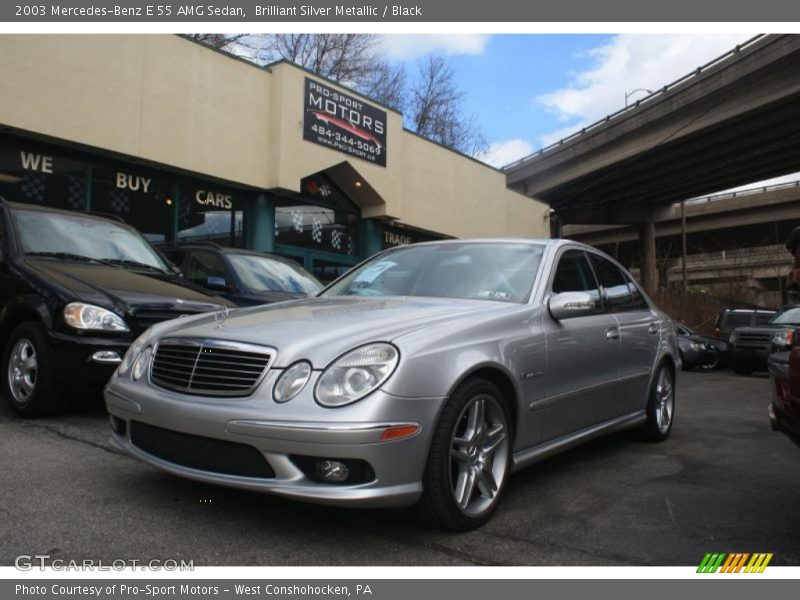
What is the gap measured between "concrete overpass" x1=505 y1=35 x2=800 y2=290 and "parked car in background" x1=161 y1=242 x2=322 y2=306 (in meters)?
19.7

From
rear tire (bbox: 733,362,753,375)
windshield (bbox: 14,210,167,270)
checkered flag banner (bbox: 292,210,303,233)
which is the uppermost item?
checkered flag banner (bbox: 292,210,303,233)

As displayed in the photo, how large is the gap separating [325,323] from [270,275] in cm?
508

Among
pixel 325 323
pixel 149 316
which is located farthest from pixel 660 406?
pixel 149 316

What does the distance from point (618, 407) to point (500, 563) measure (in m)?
2.27

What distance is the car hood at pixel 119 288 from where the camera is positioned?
5.00 metres

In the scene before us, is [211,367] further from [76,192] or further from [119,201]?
[119,201]

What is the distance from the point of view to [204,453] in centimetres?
286

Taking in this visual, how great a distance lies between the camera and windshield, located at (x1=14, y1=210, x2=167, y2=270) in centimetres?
575

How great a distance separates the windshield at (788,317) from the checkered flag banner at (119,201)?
1376 cm

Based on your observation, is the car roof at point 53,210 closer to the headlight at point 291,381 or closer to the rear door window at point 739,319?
the headlight at point 291,381

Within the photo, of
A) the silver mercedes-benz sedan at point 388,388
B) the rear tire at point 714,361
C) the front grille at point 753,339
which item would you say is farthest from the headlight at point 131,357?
the rear tire at point 714,361

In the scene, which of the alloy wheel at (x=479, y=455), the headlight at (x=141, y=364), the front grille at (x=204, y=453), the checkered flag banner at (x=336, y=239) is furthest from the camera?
the checkered flag banner at (x=336, y=239)

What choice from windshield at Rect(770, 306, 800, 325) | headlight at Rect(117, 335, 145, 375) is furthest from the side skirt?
windshield at Rect(770, 306, 800, 325)

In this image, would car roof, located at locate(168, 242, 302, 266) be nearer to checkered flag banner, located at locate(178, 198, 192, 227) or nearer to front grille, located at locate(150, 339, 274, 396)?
checkered flag banner, located at locate(178, 198, 192, 227)
